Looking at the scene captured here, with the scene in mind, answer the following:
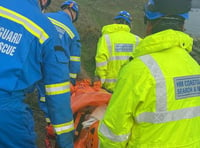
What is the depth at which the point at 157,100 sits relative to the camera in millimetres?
2438

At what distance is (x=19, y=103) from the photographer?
2.56 metres

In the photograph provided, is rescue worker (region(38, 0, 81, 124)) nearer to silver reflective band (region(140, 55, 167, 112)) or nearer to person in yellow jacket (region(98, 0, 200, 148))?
person in yellow jacket (region(98, 0, 200, 148))

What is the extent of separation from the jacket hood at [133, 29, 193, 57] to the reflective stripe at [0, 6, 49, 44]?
2.20 feet

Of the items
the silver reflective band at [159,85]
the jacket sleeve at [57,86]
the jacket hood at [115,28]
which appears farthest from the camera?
the jacket hood at [115,28]

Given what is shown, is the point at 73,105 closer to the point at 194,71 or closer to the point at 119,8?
the point at 194,71

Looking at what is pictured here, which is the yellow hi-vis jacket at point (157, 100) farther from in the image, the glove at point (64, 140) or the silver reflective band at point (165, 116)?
the glove at point (64, 140)

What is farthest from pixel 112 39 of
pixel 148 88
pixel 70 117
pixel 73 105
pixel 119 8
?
pixel 119 8

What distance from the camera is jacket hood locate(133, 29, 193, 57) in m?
2.53

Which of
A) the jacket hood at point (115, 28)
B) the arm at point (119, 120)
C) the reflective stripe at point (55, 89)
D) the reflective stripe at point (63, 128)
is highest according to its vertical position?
the jacket hood at point (115, 28)

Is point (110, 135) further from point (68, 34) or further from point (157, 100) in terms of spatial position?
point (68, 34)

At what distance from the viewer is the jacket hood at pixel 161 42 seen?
2.53 m

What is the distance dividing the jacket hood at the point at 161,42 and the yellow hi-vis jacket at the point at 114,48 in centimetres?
301

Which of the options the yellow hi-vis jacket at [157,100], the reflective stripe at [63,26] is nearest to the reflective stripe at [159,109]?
the yellow hi-vis jacket at [157,100]

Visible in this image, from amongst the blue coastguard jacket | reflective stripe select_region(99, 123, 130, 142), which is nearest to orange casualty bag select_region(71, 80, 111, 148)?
reflective stripe select_region(99, 123, 130, 142)
